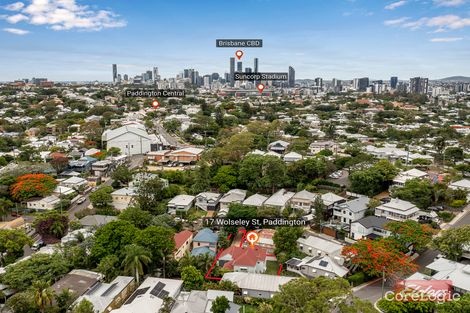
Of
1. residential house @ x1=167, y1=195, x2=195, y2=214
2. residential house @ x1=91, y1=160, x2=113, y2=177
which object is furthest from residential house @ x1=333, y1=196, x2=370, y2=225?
residential house @ x1=91, y1=160, x2=113, y2=177

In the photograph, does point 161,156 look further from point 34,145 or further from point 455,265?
point 455,265

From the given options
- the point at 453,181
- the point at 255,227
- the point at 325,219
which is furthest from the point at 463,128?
the point at 255,227

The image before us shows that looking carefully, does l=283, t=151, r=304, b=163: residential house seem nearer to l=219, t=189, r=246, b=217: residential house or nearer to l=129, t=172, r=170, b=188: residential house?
l=219, t=189, r=246, b=217: residential house

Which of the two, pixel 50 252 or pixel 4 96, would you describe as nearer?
pixel 50 252

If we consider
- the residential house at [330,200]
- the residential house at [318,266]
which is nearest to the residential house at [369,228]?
the residential house at [330,200]

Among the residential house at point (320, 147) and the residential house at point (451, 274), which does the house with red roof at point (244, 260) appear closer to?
the residential house at point (451, 274)
